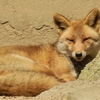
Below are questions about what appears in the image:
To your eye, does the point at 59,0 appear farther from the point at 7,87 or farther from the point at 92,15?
the point at 7,87

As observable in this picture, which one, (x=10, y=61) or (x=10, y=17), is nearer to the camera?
(x=10, y=61)

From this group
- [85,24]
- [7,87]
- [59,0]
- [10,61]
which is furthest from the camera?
[59,0]

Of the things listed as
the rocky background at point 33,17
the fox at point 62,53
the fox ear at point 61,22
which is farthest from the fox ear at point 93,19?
the rocky background at point 33,17

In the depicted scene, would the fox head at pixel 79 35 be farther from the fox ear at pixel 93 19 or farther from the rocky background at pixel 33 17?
the rocky background at pixel 33 17

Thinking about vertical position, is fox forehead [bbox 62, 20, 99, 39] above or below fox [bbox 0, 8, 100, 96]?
above

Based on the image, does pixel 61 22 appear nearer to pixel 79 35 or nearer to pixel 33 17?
pixel 79 35

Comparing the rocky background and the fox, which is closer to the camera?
the fox

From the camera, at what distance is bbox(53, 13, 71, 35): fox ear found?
7.60m

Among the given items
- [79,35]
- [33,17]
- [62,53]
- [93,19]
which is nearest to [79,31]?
[79,35]

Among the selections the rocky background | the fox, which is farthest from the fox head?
the rocky background

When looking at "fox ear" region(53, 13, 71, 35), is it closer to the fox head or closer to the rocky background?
the fox head

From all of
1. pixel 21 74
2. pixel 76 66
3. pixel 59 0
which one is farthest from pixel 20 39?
pixel 21 74

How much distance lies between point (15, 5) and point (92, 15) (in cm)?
222

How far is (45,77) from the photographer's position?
→ 649cm
